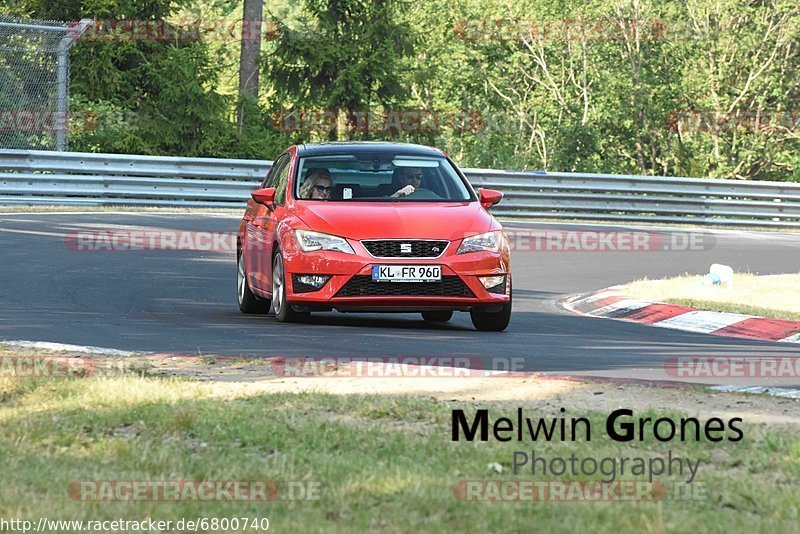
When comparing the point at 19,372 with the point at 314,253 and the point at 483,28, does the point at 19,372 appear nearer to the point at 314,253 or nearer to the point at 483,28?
the point at 314,253

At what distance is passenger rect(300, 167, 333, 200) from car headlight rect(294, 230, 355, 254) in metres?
0.80

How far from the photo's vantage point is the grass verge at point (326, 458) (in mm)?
5262

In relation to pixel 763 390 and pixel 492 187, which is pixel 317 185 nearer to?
pixel 763 390

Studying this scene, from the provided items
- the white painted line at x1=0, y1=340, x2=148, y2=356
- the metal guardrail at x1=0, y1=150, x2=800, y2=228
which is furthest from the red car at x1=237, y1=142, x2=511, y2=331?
the metal guardrail at x1=0, y1=150, x2=800, y2=228

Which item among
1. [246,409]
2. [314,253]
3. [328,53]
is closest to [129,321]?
[314,253]

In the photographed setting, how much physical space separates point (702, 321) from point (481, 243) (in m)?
3.10

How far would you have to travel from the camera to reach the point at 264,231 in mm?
13125

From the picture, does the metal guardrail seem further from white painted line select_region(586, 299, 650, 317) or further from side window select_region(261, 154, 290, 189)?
white painted line select_region(586, 299, 650, 317)

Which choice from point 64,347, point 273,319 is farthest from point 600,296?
point 64,347

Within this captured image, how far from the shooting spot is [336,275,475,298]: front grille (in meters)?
11.8

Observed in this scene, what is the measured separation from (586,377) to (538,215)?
2057 cm

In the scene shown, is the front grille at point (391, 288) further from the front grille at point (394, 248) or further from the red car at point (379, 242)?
the front grille at point (394, 248)

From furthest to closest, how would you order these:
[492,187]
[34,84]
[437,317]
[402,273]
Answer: [492,187], [34,84], [437,317], [402,273]

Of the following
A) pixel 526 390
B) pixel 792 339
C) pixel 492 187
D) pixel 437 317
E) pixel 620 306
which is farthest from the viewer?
pixel 492 187
